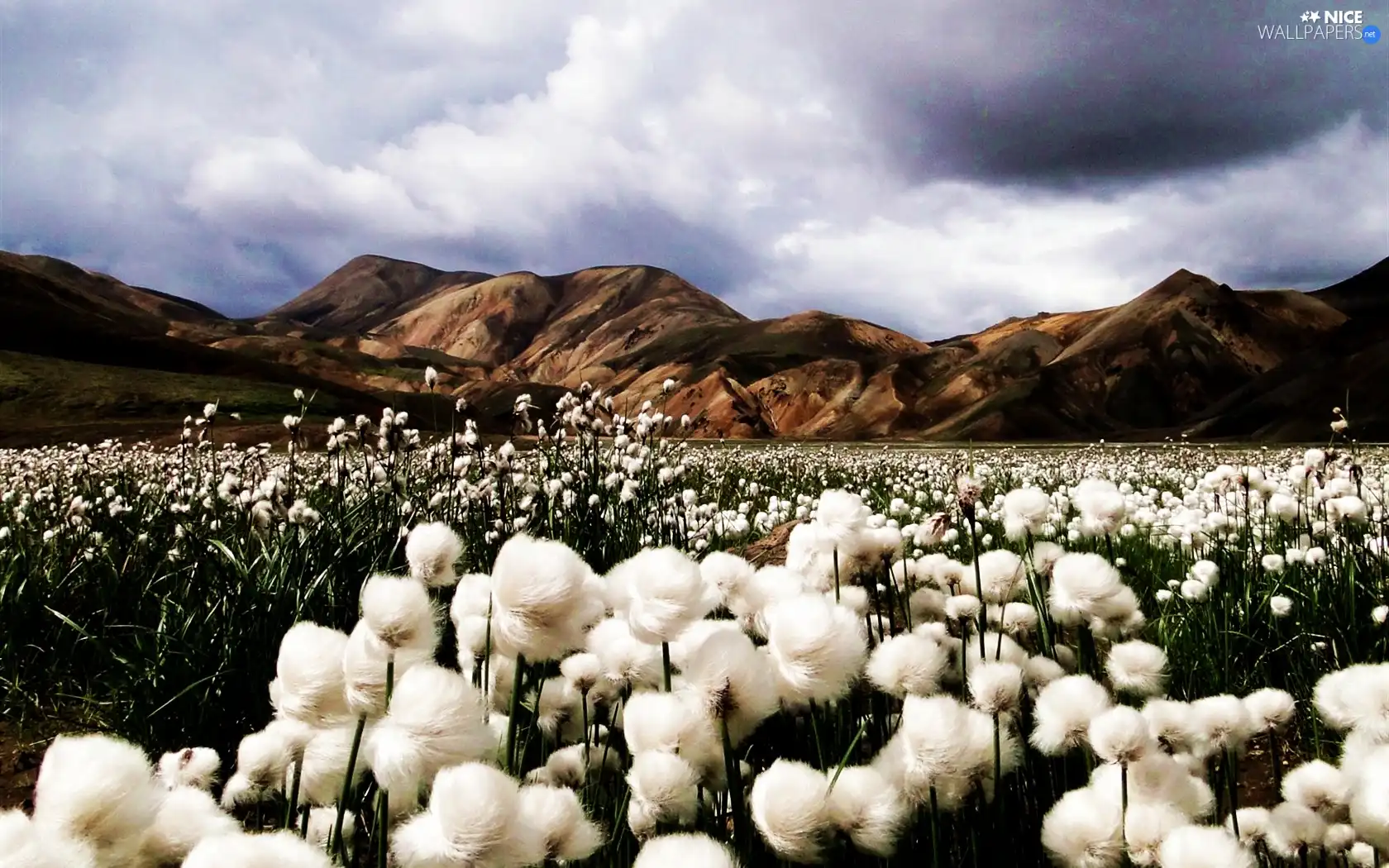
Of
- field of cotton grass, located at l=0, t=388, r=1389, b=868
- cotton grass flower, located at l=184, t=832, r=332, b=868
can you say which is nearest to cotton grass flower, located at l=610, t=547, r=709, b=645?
field of cotton grass, located at l=0, t=388, r=1389, b=868

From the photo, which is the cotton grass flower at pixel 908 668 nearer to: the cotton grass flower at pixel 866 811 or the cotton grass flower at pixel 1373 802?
the cotton grass flower at pixel 866 811

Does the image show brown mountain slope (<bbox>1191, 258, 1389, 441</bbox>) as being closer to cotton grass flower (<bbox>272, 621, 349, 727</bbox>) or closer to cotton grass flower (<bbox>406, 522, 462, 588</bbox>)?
cotton grass flower (<bbox>406, 522, 462, 588</bbox>)

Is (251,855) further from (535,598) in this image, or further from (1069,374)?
(1069,374)

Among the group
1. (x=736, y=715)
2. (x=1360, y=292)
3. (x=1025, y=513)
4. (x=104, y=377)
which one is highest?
(x=1360, y=292)

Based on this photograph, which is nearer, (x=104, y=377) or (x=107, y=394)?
(x=107, y=394)

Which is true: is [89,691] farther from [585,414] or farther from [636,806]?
[636,806]

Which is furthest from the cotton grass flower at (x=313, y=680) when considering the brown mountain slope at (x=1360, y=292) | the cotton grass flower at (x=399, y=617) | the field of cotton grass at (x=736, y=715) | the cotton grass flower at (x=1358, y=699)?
the brown mountain slope at (x=1360, y=292)

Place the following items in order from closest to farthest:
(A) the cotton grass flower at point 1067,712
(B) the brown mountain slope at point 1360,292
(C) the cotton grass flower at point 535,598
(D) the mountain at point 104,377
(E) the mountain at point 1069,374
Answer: (C) the cotton grass flower at point 535,598, (A) the cotton grass flower at point 1067,712, (D) the mountain at point 104,377, (E) the mountain at point 1069,374, (B) the brown mountain slope at point 1360,292

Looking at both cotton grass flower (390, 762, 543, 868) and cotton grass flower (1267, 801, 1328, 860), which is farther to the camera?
cotton grass flower (1267, 801, 1328, 860)

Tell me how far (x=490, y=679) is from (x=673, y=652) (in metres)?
0.54

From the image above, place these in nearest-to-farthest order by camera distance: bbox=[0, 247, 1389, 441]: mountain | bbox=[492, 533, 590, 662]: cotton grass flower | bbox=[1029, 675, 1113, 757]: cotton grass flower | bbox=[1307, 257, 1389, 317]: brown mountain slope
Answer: bbox=[492, 533, 590, 662]: cotton grass flower
bbox=[1029, 675, 1113, 757]: cotton grass flower
bbox=[0, 247, 1389, 441]: mountain
bbox=[1307, 257, 1389, 317]: brown mountain slope

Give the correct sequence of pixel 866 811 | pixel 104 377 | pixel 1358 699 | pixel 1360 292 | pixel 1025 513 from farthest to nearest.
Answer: pixel 1360 292 → pixel 104 377 → pixel 1025 513 → pixel 1358 699 → pixel 866 811

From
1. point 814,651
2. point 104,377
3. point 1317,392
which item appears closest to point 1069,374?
point 1317,392

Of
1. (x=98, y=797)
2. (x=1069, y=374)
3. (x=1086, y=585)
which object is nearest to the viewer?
(x=98, y=797)
